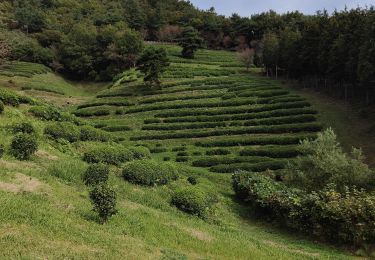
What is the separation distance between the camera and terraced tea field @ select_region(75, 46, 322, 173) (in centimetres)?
4928

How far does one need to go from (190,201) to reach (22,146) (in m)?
9.71

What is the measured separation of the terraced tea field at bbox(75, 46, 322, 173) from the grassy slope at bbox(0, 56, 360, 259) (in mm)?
20538

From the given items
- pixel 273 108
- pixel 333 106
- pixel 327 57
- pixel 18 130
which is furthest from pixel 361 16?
pixel 18 130

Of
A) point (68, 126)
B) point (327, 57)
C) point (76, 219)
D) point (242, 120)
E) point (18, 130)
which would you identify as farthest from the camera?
point (327, 57)

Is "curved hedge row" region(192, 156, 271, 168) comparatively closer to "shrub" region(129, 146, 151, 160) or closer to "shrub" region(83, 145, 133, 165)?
"shrub" region(129, 146, 151, 160)

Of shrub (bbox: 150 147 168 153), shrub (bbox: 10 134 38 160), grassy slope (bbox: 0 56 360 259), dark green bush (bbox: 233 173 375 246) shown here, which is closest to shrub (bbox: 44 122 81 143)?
grassy slope (bbox: 0 56 360 259)

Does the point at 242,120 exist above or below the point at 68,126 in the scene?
below

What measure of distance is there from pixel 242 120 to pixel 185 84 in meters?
21.6

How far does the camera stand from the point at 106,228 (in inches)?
649

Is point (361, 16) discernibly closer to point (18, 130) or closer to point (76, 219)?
point (18, 130)

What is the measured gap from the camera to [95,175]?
22.7m

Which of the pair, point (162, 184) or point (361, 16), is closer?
point (162, 184)

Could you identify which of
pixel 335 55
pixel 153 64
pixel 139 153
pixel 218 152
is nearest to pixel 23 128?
A: pixel 139 153

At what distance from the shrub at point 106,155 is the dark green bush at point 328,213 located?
959 centimetres
